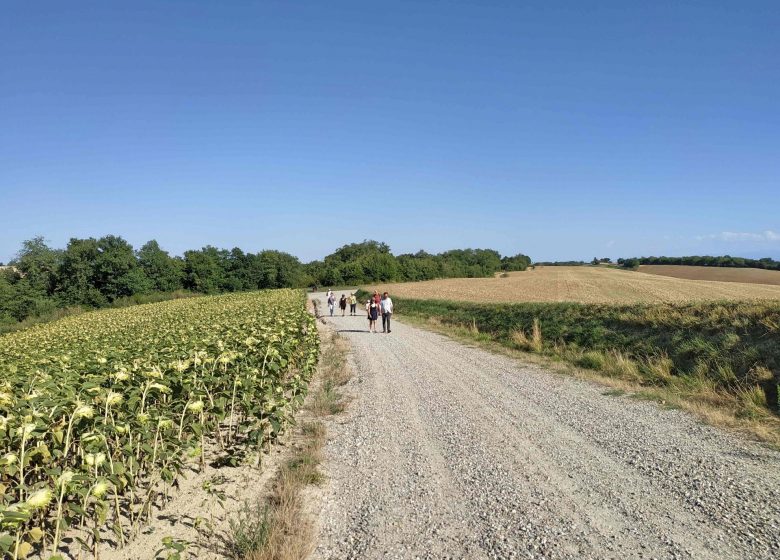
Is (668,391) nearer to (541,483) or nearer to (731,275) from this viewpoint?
(541,483)

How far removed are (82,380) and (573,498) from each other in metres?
5.37

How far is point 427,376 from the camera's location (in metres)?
11.4

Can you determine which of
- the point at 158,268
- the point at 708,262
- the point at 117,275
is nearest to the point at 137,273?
the point at 117,275

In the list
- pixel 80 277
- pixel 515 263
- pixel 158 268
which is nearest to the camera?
pixel 80 277

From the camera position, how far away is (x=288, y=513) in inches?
170

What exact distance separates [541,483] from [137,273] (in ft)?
267

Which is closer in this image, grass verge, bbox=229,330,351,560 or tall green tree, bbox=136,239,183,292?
grass verge, bbox=229,330,351,560

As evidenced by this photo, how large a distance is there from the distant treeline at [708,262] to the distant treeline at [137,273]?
177 ft

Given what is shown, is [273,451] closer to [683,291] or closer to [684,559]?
[684,559]

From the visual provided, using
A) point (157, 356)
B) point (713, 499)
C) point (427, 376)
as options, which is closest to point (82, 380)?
point (157, 356)

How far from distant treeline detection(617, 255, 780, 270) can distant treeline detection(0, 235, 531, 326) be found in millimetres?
54046

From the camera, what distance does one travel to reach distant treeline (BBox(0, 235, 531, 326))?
221 feet

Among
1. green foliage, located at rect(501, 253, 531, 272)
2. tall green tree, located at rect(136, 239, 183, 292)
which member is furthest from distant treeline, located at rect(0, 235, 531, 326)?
green foliage, located at rect(501, 253, 531, 272)

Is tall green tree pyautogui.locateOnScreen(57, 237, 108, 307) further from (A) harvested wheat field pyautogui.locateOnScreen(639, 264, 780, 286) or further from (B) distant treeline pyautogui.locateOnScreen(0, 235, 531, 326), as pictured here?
(A) harvested wheat field pyautogui.locateOnScreen(639, 264, 780, 286)
